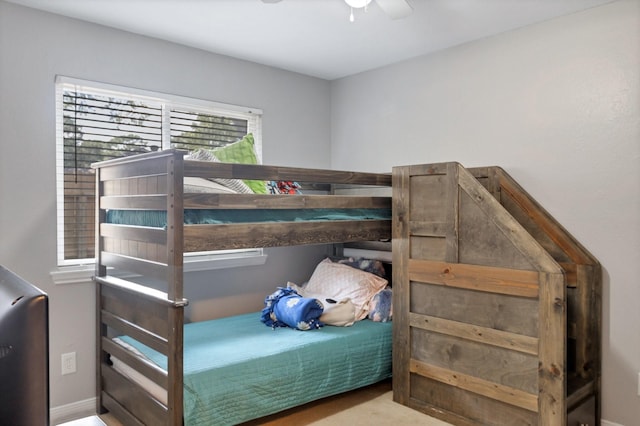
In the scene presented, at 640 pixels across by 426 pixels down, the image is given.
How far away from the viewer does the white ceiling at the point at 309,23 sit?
2561mm

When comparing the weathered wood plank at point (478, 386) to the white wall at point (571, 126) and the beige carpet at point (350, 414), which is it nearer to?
the beige carpet at point (350, 414)

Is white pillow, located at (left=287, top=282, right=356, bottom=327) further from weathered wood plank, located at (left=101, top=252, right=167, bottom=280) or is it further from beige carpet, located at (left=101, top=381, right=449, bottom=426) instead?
weathered wood plank, located at (left=101, top=252, right=167, bottom=280)

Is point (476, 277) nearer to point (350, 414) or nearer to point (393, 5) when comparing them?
point (350, 414)

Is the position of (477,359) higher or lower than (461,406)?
higher

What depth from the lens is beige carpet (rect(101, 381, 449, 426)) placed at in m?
2.59

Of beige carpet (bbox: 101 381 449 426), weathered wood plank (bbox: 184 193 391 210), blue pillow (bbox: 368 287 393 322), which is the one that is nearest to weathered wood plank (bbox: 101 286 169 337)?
weathered wood plank (bbox: 184 193 391 210)

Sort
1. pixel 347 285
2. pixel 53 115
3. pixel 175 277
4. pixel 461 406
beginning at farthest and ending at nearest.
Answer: pixel 347 285 → pixel 53 115 → pixel 461 406 → pixel 175 277

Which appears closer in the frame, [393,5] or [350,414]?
[393,5]

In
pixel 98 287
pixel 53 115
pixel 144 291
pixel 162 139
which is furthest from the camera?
pixel 162 139

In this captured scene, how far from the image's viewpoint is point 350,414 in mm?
2709

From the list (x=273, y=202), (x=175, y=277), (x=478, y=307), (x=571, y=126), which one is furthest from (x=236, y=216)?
(x=571, y=126)

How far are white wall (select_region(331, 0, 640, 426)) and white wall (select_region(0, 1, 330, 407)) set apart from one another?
64.0 inches

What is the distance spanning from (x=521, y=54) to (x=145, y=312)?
270 cm

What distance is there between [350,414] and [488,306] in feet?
3.38
